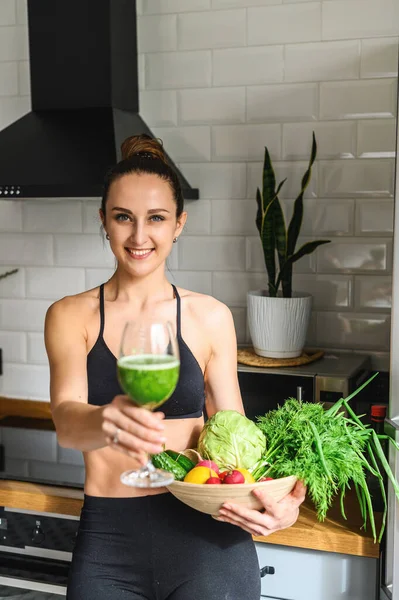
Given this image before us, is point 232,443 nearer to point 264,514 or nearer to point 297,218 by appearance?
point 264,514

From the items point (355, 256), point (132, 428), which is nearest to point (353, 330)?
point (355, 256)

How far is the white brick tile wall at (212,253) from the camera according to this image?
2760 millimetres

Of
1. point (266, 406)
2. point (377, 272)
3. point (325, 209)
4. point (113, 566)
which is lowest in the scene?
point (113, 566)

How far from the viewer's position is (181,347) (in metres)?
1.77

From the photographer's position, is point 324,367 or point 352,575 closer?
point 352,575

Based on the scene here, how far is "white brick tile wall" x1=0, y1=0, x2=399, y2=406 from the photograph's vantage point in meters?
2.55

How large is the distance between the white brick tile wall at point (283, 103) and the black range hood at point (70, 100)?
0.36 metres

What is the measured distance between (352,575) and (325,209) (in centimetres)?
118

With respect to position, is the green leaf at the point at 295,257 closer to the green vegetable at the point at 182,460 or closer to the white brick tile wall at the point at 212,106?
the white brick tile wall at the point at 212,106

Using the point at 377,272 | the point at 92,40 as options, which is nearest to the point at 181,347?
the point at 377,272

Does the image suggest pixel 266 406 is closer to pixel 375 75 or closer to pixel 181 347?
pixel 181 347

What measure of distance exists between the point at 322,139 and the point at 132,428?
1.70 meters

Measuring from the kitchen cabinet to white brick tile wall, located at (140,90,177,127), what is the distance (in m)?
1.50

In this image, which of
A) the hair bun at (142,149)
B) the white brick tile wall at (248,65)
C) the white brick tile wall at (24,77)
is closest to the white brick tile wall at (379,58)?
the white brick tile wall at (248,65)
